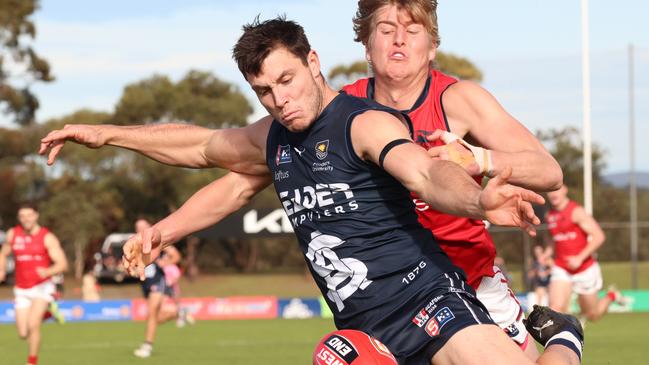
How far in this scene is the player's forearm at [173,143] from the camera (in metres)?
6.86

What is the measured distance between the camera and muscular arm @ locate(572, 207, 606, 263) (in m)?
17.9

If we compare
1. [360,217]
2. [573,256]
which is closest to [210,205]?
[360,217]

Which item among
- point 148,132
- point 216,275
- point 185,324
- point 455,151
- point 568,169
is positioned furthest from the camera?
point 216,275

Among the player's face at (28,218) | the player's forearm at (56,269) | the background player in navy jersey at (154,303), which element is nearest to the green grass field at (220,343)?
the background player in navy jersey at (154,303)

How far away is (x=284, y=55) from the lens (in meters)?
5.57

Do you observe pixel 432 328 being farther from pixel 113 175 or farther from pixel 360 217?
pixel 113 175

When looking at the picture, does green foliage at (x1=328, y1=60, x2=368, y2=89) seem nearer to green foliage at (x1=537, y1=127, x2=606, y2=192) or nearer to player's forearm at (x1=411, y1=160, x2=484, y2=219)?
green foliage at (x1=537, y1=127, x2=606, y2=192)

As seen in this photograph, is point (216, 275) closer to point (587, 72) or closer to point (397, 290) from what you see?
point (587, 72)

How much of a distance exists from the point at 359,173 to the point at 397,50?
1221 millimetres

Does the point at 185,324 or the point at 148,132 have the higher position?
the point at 148,132

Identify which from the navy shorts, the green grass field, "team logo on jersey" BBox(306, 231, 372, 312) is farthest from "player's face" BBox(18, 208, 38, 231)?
the navy shorts

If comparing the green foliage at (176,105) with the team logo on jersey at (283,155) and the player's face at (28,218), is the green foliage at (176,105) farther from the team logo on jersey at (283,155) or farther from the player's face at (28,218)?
the team logo on jersey at (283,155)

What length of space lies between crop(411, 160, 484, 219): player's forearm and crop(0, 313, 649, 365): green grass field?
33.6 feet

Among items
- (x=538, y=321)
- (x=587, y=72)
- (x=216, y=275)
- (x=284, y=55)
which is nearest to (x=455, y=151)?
(x=284, y=55)
